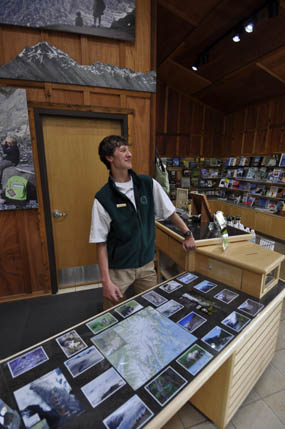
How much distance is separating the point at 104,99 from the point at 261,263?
2452mm

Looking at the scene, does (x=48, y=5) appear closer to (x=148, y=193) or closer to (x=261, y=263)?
(x=148, y=193)

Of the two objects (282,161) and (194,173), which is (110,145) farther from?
(194,173)

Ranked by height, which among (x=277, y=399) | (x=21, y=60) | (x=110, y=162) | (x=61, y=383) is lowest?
(x=277, y=399)

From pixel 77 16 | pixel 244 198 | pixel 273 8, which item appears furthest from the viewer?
pixel 244 198

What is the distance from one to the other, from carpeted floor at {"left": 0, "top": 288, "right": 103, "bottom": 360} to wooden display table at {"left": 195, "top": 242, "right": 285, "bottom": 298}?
1.57m

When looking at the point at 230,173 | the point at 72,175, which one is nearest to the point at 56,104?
the point at 72,175

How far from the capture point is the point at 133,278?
164 centimetres

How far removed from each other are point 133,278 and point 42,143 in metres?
1.95

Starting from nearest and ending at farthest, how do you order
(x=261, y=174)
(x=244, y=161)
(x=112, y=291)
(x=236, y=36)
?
(x=112, y=291)
(x=236, y=36)
(x=261, y=174)
(x=244, y=161)

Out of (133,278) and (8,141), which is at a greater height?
(8,141)

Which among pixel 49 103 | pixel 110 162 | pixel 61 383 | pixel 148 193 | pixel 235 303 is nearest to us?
→ pixel 61 383

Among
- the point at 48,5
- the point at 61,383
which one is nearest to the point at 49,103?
the point at 48,5

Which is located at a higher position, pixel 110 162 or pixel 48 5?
pixel 48 5

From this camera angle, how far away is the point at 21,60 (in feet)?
7.72
